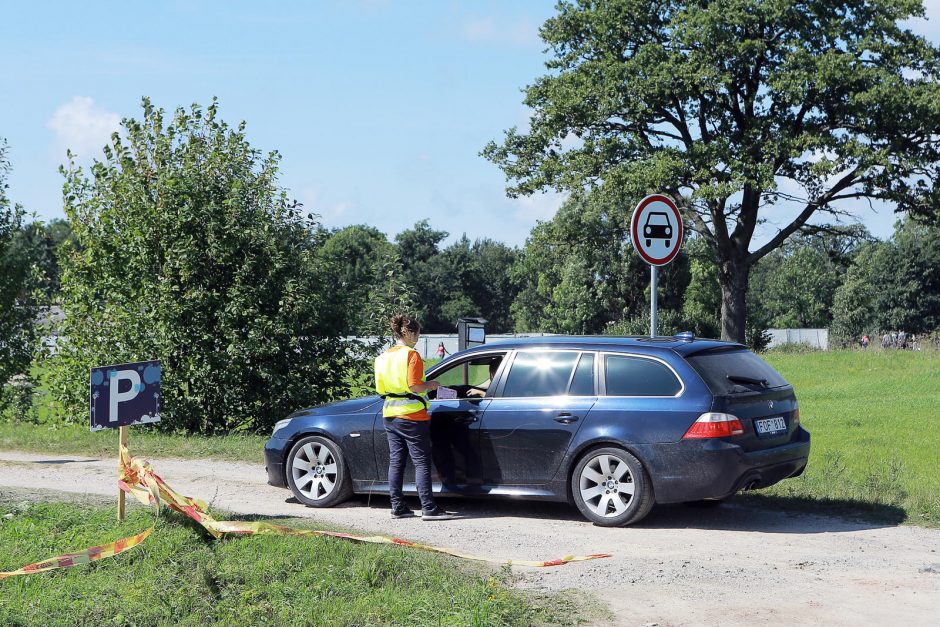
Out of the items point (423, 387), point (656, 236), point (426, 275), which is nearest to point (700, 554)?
point (423, 387)

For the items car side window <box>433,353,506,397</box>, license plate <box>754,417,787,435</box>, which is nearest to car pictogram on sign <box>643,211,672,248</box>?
car side window <box>433,353,506,397</box>

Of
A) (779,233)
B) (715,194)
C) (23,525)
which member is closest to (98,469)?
(23,525)

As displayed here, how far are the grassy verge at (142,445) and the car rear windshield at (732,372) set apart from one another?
5.98 metres

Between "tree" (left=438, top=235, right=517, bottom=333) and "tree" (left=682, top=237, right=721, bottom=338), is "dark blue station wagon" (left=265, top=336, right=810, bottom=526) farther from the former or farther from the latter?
"tree" (left=438, top=235, right=517, bottom=333)

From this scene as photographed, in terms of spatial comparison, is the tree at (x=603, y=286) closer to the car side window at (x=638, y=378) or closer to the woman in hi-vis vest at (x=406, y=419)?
the woman in hi-vis vest at (x=406, y=419)

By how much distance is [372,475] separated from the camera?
31.3 ft

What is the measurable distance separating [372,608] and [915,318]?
82.0 meters

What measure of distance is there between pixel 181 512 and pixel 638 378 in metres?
3.73

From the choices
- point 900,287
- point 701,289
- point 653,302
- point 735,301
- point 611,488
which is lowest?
point 611,488

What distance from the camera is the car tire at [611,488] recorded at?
833cm

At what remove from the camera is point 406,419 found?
8.95 m

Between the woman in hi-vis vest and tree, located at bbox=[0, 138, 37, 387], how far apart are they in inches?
583

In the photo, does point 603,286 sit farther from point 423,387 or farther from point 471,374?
point 423,387

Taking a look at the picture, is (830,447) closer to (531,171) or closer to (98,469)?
(98,469)
